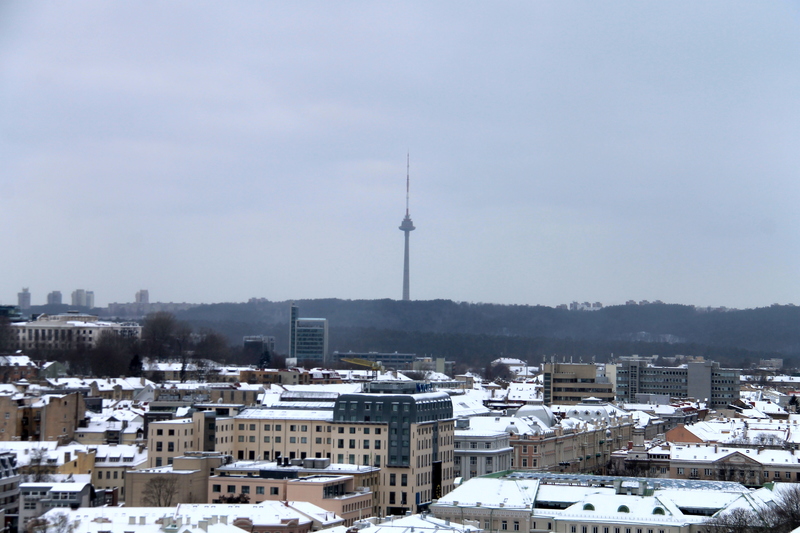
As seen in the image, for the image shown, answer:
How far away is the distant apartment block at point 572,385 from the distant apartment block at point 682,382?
20.3 meters

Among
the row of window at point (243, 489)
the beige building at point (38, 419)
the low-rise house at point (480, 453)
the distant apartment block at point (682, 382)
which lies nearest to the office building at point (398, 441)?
the low-rise house at point (480, 453)

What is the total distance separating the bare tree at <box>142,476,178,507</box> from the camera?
199 feet

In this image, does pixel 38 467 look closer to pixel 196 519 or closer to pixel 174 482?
pixel 174 482

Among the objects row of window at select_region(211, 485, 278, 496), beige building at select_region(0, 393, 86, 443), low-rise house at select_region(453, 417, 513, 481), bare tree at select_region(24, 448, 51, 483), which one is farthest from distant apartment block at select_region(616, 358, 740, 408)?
row of window at select_region(211, 485, 278, 496)

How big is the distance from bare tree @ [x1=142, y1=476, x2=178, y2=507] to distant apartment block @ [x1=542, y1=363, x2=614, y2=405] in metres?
63.6

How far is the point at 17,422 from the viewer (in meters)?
83.3

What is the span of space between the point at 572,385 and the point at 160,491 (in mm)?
66967

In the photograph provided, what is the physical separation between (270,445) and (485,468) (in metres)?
13.2

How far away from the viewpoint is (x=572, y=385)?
123m

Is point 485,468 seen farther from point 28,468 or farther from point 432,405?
point 28,468

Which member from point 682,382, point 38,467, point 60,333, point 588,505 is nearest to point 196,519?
point 588,505

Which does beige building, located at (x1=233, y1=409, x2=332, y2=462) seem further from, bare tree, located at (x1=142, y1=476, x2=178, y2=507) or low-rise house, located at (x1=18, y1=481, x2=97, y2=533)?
low-rise house, located at (x1=18, y1=481, x2=97, y2=533)

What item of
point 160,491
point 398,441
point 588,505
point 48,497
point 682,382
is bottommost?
point 48,497

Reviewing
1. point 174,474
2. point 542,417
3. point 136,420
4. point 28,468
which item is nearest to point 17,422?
point 136,420
